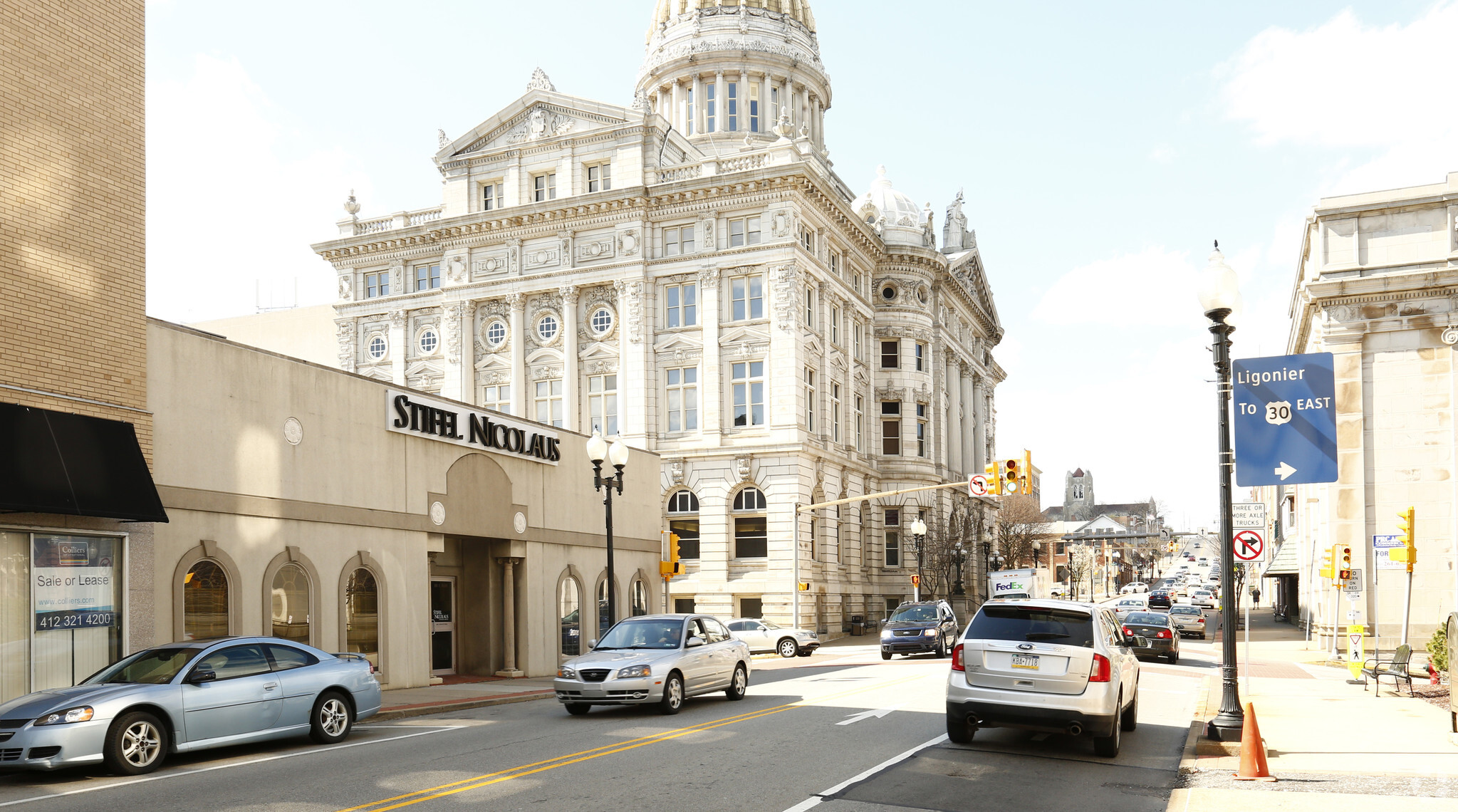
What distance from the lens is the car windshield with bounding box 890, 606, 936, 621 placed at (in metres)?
37.1

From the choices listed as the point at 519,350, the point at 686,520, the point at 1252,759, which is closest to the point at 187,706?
the point at 1252,759

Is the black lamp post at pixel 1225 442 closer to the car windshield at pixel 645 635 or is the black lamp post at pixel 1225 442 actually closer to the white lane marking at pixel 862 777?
the white lane marking at pixel 862 777

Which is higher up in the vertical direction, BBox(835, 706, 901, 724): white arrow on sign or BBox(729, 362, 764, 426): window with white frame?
BBox(729, 362, 764, 426): window with white frame

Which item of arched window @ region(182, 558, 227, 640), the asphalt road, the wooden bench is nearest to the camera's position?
the asphalt road

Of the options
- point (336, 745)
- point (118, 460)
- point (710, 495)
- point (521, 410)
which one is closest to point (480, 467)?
point (118, 460)

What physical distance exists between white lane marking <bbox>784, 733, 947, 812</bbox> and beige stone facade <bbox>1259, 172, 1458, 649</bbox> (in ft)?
87.8

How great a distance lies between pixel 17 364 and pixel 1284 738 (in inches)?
683

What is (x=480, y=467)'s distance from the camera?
26.5m

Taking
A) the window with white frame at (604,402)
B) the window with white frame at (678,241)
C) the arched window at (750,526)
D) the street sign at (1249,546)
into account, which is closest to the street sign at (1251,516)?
the street sign at (1249,546)

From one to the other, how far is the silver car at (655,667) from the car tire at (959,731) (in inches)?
198

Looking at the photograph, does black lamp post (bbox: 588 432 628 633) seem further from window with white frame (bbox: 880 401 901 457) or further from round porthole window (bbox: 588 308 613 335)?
window with white frame (bbox: 880 401 901 457)

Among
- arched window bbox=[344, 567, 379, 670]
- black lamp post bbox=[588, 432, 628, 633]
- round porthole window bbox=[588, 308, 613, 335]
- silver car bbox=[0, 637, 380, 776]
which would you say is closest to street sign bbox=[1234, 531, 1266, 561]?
black lamp post bbox=[588, 432, 628, 633]

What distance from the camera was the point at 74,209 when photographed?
17.7 m

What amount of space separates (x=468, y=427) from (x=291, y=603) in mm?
6000
